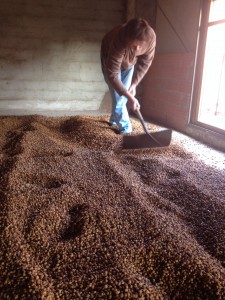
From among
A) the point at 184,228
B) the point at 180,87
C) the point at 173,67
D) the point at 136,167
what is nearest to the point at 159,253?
the point at 184,228

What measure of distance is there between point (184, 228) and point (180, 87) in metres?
2.76

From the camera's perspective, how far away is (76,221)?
1.68 m

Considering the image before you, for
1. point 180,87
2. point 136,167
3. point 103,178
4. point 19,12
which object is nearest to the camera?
point 103,178

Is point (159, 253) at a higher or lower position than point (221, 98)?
lower

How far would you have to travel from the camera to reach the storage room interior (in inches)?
50.7

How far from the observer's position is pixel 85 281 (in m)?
1.22

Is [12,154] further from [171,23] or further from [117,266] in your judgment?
[171,23]

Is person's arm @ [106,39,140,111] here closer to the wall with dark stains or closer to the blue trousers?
the blue trousers

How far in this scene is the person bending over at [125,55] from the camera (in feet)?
8.20

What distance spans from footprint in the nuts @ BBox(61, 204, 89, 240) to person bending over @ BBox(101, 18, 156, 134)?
146 centimetres

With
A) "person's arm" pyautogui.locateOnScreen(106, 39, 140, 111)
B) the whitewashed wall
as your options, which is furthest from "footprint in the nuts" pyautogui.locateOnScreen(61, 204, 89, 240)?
the whitewashed wall

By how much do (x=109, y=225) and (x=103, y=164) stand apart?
98 centimetres

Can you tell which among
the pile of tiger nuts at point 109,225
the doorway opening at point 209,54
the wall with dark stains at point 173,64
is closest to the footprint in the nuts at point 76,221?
the pile of tiger nuts at point 109,225

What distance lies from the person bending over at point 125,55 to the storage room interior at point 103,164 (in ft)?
0.95
